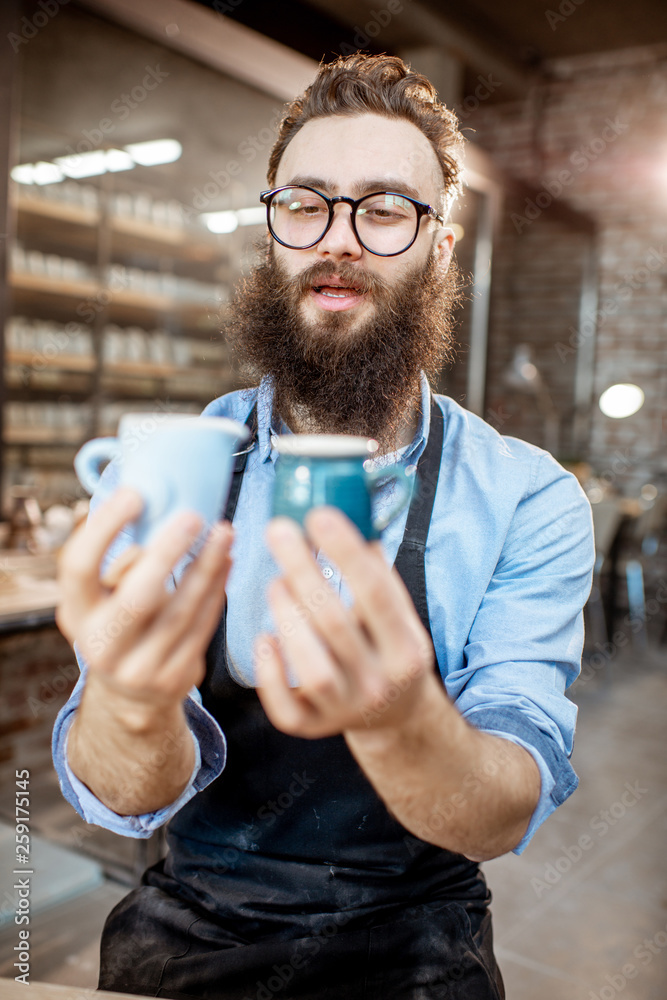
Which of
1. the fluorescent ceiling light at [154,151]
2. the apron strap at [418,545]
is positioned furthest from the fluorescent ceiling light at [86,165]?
the apron strap at [418,545]

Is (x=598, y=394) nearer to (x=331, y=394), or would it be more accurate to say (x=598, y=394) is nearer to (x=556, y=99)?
(x=556, y=99)

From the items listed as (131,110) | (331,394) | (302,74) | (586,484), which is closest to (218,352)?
(131,110)

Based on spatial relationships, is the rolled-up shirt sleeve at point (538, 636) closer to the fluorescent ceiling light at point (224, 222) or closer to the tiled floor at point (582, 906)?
the tiled floor at point (582, 906)

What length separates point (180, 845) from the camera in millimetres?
1162

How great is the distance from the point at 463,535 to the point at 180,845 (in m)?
0.59

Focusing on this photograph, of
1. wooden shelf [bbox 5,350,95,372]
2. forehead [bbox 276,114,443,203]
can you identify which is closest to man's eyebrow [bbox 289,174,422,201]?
forehead [bbox 276,114,443,203]

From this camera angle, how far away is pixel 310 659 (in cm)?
59

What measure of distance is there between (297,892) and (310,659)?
62 centimetres

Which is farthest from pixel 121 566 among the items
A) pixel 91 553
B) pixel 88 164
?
pixel 88 164

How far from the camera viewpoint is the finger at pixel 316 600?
0.58m

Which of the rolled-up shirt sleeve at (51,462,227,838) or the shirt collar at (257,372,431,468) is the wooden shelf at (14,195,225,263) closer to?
the shirt collar at (257,372,431,468)

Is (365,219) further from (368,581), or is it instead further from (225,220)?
(225,220)

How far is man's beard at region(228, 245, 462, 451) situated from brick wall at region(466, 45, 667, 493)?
170 inches

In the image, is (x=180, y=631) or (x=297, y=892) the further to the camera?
(x=297, y=892)
